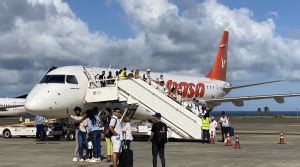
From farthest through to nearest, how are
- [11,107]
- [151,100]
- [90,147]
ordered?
1. [11,107]
2. [151,100]
3. [90,147]

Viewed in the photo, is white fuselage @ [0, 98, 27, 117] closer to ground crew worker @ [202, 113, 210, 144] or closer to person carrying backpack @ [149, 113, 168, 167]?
ground crew worker @ [202, 113, 210, 144]

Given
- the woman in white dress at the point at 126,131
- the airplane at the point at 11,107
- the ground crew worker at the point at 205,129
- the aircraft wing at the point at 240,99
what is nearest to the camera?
the woman in white dress at the point at 126,131

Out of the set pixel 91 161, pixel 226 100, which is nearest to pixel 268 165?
pixel 91 161

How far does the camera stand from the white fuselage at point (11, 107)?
6950 cm

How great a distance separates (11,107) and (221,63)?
3410 cm

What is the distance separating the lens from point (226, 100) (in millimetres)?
38500

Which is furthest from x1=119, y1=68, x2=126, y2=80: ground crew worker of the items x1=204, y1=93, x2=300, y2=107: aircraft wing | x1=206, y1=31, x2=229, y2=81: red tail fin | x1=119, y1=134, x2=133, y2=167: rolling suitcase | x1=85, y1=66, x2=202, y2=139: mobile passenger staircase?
x1=206, y1=31, x2=229, y2=81: red tail fin

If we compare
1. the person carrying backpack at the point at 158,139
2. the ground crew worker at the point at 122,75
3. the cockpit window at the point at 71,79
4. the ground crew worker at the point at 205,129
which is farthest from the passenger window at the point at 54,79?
the person carrying backpack at the point at 158,139

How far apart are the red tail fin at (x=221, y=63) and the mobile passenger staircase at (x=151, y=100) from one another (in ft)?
64.3

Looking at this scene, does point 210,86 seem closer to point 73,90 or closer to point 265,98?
point 265,98

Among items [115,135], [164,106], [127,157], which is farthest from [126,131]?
[164,106]

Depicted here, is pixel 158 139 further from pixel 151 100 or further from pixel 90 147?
pixel 151 100

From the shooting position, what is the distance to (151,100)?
28578mm

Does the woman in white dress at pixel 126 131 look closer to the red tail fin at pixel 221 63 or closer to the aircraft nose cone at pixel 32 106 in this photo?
the aircraft nose cone at pixel 32 106
